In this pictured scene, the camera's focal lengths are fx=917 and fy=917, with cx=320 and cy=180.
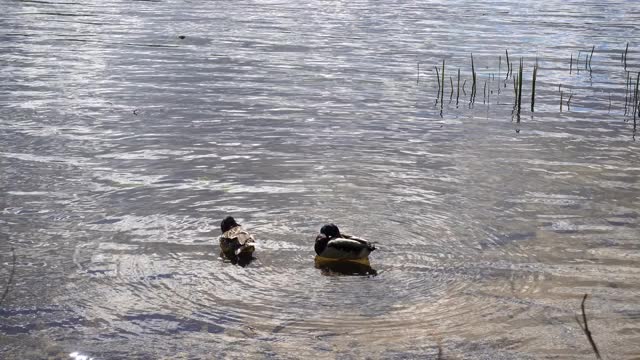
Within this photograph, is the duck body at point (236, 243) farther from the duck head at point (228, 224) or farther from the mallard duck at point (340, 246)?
the mallard duck at point (340, 246)

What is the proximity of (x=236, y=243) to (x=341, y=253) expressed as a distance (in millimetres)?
1210

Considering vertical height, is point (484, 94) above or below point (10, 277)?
below

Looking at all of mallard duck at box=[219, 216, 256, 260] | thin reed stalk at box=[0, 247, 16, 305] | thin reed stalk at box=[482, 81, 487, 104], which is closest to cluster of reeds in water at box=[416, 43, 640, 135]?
thin reed stalk at box=[482, 81, 487, 104]

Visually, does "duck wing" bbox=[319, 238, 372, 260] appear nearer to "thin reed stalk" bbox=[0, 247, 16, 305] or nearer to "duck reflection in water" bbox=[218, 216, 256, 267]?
"duck reflection in water" bbox=[218, 216, 256, 267]

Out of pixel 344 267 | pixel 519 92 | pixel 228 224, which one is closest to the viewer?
pixel 344 267

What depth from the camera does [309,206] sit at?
502 inches

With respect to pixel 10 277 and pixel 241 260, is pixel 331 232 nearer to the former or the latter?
pixel 241 260

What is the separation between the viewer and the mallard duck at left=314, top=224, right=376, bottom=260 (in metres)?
10.4

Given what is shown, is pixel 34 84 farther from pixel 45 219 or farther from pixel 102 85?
pixel 45 219

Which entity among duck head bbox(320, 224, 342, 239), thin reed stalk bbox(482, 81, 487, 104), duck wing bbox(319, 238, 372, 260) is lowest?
thin reed stalk bbox(482, 81, 487, 104)

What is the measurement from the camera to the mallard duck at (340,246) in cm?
1038

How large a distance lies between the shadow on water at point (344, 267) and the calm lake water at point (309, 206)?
0.12 m

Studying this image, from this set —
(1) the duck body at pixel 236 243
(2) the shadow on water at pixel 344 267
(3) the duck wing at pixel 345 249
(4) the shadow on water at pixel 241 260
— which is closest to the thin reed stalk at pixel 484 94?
(2) the shadow on water at pixel 344 267

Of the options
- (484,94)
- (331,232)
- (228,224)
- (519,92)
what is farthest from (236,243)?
(484,94)
